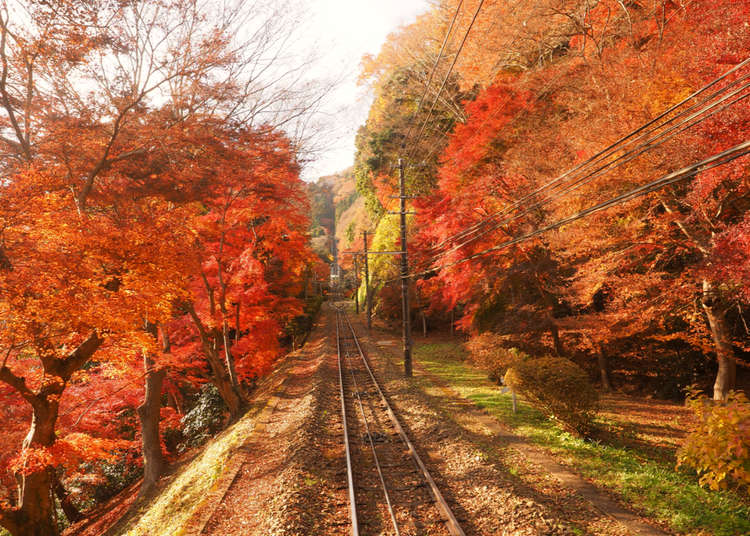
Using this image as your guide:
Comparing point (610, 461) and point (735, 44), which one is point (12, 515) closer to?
point (610, 461)

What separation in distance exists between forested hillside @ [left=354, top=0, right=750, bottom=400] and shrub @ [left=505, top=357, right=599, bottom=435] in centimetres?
252

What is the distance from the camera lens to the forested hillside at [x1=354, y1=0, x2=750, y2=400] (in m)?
7.45

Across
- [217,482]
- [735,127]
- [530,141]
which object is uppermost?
[530,141]

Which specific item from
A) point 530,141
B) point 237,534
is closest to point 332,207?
point 530,141

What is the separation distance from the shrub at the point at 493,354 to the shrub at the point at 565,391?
122 inches

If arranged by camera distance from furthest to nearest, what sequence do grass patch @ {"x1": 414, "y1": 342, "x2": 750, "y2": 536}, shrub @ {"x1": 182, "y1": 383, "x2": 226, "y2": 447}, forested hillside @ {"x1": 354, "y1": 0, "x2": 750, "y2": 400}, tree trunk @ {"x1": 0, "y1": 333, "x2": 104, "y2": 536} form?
shrub @ {"x1": 182, "y1": 383, "x2": 226, "y2": 447} → tree trunk @ {"x1": 0, "y1": 333, "x2": 104, "y2": 536} → forested hillside @ {"x1": 354, "y1": 0, "x2": 750, "y2": 400} → grass patch @ {"x1": 414, "y1": 342, "x2": 750, "y2": 536}

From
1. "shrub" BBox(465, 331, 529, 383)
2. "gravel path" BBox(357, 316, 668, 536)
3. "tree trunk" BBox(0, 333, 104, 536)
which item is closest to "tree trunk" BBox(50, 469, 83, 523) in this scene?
"tree trunk" BBox(0, 333, 104, 536)

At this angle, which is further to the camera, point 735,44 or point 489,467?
point 489,467

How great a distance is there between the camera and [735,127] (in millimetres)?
6961

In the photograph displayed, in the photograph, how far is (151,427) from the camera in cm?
1308

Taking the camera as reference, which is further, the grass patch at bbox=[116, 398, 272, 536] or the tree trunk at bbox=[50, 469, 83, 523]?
the tree trunk at bbox=[50, 469, 83, 523]

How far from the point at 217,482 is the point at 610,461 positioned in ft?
26.8

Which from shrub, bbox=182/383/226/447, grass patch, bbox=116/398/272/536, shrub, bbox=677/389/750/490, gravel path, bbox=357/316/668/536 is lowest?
shrub, bbox=182/383/226/447

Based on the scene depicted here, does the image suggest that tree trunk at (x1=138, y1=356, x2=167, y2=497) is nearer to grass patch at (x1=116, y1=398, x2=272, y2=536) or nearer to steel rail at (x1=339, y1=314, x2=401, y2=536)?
grass patch at (x1=116, y1=398, x2=272, y2=536)
